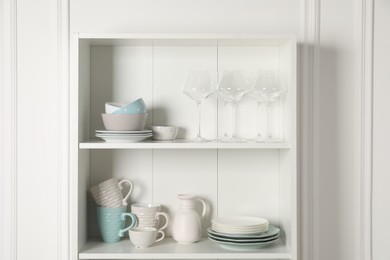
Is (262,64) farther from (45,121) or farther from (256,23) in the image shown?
(45,121)

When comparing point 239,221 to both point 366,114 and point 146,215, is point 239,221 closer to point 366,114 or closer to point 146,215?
point 146,215

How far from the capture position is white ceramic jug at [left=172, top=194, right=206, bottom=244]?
7.18ft

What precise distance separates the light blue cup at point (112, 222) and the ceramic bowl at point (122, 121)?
0.31 meters

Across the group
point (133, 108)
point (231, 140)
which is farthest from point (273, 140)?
point (133, 108)

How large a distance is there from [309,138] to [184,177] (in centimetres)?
50

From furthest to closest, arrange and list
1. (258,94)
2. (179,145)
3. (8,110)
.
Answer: (8,110) → (258,94) → (179,145)

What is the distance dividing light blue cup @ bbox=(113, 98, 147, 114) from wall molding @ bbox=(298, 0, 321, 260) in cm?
61

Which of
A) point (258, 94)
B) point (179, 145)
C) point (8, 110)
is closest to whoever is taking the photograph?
point (179, 145)

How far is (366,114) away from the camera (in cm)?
232

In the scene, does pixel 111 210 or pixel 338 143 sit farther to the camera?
pixel 338 143

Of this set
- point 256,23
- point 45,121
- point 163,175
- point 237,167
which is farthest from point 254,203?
point 45,121

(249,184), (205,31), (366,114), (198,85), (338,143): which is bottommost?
(249,184)

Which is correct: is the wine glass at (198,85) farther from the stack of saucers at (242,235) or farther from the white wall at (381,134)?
the white wall at (381,134)

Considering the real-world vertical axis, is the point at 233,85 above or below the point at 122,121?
above
